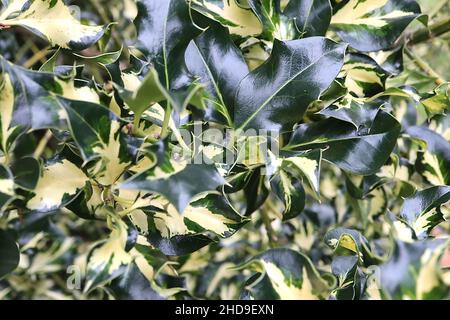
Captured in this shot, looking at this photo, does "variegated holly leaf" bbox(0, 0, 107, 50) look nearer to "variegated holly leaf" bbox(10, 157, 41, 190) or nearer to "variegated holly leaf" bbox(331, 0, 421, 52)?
"variegated holly leaf" bbox(10, 157, 41, 190)

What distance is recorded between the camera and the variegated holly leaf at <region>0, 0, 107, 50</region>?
0.54 meters

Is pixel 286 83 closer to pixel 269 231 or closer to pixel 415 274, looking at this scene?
pixel 415 274

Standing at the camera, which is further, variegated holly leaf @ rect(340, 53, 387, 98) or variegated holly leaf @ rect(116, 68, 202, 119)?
variegated holly leaf @ rect(340, 53, 387, 98)

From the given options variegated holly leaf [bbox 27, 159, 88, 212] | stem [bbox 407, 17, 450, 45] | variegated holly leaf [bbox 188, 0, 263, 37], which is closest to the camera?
variegated holly leaf [bbox 27, 159, 88, 212]

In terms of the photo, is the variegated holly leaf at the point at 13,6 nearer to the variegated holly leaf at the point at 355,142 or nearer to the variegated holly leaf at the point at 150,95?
the variegated holly leaf at the point at 150,95

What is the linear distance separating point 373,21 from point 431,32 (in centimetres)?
22

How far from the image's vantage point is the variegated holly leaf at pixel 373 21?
0.61 m

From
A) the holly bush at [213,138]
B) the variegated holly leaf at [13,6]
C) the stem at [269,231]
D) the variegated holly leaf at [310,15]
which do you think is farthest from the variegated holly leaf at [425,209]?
the variegated holly leaf at [13,6]

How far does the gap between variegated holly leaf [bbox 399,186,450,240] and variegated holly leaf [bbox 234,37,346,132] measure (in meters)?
0.15

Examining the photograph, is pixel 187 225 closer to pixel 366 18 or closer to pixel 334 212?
pixel 366 18

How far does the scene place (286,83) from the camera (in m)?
0.50

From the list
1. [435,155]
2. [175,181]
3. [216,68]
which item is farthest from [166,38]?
[435,155]

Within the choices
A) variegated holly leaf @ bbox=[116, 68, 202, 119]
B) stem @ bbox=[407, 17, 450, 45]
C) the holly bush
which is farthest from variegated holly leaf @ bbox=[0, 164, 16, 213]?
stem @ bbox=[407, 17, 450, 45]

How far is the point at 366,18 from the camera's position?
2.07 ft
